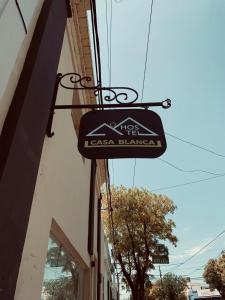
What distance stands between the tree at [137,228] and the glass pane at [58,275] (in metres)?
14.6

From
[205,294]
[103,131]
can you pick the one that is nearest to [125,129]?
[103,131]

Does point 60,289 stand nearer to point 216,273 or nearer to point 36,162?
point 36,162

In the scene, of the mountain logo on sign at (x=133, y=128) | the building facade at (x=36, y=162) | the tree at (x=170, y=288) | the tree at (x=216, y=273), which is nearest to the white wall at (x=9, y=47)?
the building facade at (x=36, y=162)

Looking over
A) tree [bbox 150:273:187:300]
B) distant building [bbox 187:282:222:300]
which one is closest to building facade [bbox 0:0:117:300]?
tree [bbox 150:273:187:300]

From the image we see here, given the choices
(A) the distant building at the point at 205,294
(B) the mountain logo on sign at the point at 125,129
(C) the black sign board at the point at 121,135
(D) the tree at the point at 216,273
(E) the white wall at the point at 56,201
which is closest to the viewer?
(E) the white wall at the point at 56,201

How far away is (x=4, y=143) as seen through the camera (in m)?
2.14

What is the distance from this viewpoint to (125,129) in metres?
3.15

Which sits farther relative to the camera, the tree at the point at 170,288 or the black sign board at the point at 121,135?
the tree at the point at 170,288

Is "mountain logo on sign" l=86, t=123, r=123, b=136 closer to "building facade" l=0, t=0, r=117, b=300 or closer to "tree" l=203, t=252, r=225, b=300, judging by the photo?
"building facade" l=0, t=0, r=117, b=300

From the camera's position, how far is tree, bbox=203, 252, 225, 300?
36.1m

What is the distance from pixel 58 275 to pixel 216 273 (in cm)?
4016

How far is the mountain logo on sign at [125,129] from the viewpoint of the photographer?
10.3ft

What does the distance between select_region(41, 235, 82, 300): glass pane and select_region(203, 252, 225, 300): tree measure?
35652mm

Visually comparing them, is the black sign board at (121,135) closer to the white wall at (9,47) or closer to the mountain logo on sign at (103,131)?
the mountain logo on sign at (103,131)
